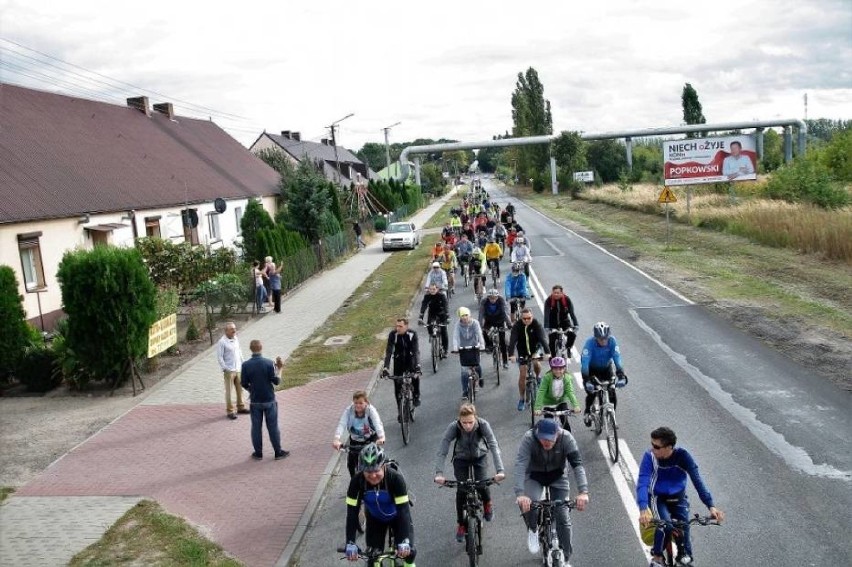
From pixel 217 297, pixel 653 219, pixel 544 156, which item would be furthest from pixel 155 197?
pixel 544 156

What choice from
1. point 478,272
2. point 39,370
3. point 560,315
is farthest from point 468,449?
point 478,272

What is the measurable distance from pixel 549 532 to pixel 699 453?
11.8ft

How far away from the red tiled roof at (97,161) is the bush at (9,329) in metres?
5.28

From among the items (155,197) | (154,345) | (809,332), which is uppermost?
(155,197)

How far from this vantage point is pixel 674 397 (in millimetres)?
12469

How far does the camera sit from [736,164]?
39.6 metres

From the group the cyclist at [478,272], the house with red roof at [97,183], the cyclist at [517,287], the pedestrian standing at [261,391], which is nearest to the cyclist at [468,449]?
the pedestrian standing at [261,391]

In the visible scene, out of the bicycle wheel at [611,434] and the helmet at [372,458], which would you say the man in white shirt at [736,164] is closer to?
the bicycle wheel at [611,434]

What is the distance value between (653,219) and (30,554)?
43.6 metres

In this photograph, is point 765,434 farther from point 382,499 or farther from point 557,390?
point 382,499

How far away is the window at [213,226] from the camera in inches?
1404

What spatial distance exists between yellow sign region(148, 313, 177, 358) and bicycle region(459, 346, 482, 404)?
7.39 meters

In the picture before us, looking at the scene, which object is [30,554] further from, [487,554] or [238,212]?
[238,212]

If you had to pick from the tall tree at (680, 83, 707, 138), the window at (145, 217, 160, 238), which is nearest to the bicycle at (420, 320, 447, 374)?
the window at (145, 217, 160, 238)
